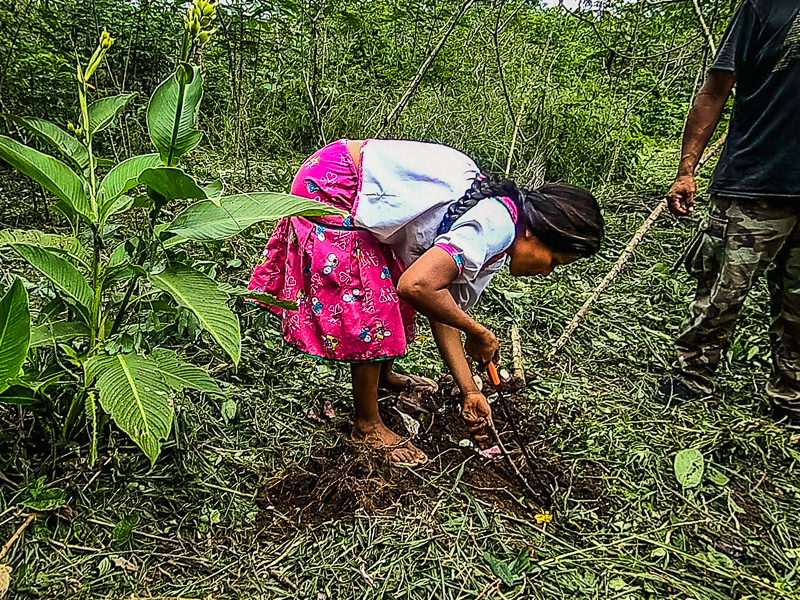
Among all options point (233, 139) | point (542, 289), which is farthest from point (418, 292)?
point (233, 139)

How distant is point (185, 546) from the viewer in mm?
1606

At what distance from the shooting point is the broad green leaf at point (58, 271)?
1.42 m

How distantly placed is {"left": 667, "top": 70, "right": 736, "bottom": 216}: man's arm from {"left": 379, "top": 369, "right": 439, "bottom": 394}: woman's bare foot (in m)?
1.14

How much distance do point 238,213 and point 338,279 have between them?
35 cm

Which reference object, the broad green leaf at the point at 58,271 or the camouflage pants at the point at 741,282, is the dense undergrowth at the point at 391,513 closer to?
the camouflage pants at the point at 741,282

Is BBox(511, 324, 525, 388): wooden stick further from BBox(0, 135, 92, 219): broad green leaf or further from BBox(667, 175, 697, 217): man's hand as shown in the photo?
BBox(0, 135, 92, 219): broad green leaf

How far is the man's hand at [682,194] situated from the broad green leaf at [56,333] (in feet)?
6.58

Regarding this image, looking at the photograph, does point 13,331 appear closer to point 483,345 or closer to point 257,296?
point 257,296

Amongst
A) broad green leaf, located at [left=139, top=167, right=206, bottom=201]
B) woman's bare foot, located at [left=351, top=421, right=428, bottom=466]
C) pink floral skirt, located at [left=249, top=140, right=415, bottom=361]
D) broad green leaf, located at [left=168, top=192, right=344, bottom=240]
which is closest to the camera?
broad green leaf, located at [left=139, top=167, right=206, bottom=201]

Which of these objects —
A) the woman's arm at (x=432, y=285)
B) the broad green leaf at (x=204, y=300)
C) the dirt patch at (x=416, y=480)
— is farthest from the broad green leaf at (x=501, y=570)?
the broad green leaf at (x=204, y=300)

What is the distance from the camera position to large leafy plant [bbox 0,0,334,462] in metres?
1.33

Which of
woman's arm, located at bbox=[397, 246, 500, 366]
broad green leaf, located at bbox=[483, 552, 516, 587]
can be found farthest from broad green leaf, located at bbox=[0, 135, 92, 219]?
broad green leaf, located at bbox=[483, 552, 516, 587]

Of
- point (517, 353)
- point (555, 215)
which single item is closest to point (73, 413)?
point (555, 215)

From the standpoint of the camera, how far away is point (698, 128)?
2.24m
